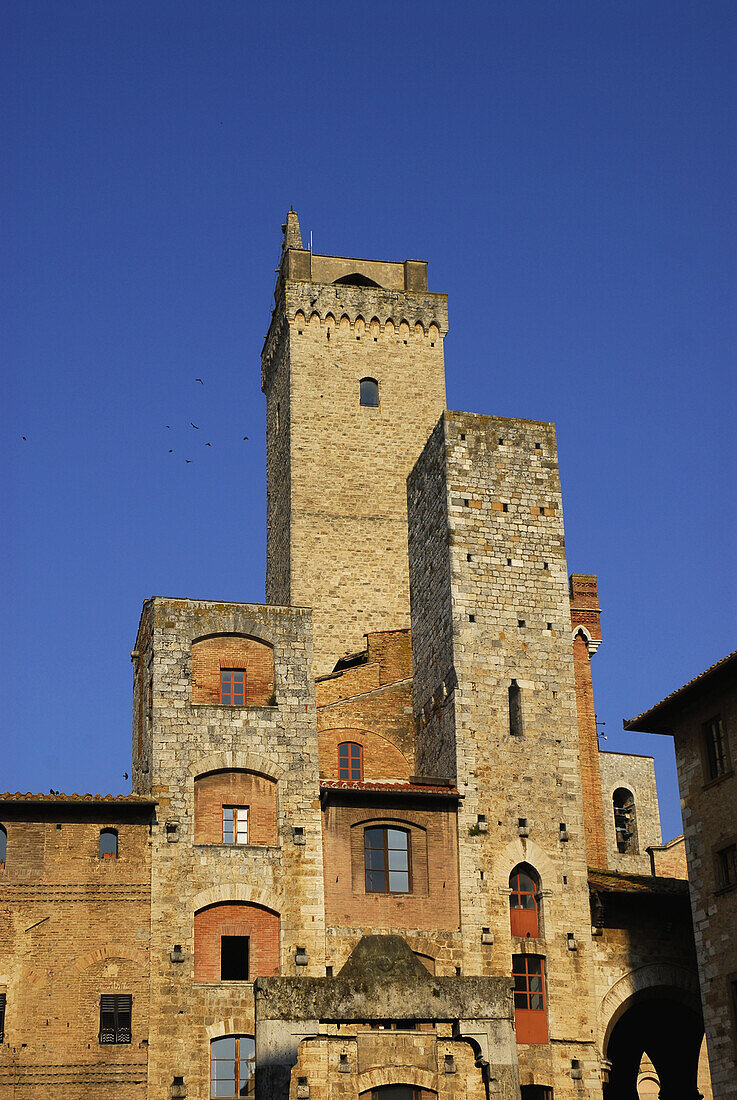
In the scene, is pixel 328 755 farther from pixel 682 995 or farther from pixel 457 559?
pixel 682 995

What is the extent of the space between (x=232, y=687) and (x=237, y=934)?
585cm

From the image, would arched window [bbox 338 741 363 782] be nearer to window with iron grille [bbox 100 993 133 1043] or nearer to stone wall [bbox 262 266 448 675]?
stone wall [bbox 262 266 448 675]

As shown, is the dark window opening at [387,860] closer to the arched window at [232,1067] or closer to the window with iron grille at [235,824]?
the window with iron grille at [235,824]

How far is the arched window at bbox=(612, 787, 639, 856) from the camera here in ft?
185

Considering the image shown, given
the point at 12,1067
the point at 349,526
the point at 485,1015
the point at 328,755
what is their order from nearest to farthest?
the point at 485,1015
the point at 12,1067
the point at 328,755
the point at 349,526

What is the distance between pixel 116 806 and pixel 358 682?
13.5m

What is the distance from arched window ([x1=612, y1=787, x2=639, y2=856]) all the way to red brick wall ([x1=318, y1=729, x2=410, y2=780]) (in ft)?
57.6

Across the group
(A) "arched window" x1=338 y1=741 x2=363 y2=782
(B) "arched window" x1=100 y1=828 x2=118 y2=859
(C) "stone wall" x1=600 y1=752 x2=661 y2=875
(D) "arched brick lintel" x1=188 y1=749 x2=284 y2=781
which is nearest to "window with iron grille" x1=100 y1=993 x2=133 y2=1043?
(B) "arched window" x1=100 y1=828 x2=118 y2=859

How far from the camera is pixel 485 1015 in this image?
2566 centimetres

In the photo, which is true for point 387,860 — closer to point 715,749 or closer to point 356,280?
point 715,749

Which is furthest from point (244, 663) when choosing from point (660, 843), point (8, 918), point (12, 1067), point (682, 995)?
point (660, 843)

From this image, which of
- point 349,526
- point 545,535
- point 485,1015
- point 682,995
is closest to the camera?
point 485,1015

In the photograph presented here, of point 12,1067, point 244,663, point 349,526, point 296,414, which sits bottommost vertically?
point 12,1067

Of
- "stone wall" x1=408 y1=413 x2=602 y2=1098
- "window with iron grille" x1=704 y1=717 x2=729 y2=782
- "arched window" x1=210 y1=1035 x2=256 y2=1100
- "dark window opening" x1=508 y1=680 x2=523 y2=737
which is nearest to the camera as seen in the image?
"arched window" x1=210 y1=1035 x2=256 y2=1100
